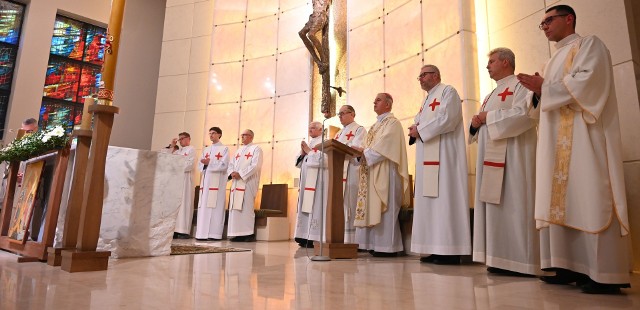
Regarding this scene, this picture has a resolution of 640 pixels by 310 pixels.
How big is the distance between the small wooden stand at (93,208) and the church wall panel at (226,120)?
5334 millimetres

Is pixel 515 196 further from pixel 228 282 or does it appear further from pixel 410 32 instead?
pixel 410 32

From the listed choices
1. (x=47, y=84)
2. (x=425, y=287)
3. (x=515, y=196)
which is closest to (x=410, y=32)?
(x=515, y=196)

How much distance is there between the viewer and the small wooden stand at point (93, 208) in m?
2.88

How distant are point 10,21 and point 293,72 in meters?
5.94

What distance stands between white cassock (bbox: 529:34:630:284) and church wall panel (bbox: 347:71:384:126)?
3838 millimetres

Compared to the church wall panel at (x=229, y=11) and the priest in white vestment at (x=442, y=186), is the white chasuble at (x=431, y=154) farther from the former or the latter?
the church wall panel at (x=229, y=11)

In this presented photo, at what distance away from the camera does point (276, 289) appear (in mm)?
2277

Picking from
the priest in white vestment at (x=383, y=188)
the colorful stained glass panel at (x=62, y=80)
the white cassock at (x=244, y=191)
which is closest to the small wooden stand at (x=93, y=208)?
the priest in white vestment at (x=383, y=188)

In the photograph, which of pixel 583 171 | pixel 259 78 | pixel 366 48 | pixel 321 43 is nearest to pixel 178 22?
pixel 259 78

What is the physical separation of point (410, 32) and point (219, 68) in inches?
175

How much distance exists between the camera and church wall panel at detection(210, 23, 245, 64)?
8.91 m

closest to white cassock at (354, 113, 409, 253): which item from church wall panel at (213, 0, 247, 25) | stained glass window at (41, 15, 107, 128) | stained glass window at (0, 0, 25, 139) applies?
church wall panel at (213, 0, 247, 25)

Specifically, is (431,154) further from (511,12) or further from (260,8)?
(260,8)

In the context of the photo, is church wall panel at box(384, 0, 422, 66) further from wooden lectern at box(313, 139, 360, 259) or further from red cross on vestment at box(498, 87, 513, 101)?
red cross on vestment at box(498, 87, 513, 101)
